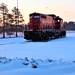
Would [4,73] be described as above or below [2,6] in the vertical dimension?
below

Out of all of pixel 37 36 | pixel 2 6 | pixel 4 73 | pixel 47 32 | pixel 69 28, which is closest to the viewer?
pixel 4 73

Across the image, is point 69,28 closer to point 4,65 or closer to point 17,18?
point 17,18

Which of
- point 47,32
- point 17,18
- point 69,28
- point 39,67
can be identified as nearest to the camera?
point 39,67

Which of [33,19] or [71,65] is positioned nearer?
[71,65]

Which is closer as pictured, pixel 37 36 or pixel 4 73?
pixel 4 73

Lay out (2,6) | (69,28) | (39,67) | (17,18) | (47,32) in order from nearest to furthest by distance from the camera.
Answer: (39,67)
(47,32)
(2,6)
(17,18)
(69,28)

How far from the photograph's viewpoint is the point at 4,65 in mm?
10109

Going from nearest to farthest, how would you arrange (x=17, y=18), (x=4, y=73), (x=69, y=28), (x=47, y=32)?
(x=4, y=73) < (x=47, y=32) < (x=17, y=18) < (x=69, y=28)

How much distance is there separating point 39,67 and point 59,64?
3.10ft

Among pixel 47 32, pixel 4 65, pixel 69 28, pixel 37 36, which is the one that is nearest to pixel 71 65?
pixel 4 65

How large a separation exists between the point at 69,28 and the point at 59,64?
186337mm

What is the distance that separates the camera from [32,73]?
8984 mm

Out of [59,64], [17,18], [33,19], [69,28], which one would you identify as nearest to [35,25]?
[33,19]

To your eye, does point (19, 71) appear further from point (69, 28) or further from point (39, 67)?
point (69, 28)
